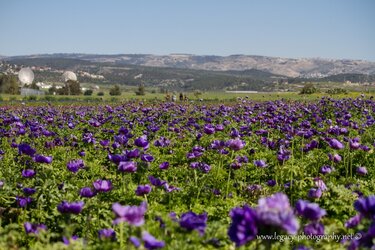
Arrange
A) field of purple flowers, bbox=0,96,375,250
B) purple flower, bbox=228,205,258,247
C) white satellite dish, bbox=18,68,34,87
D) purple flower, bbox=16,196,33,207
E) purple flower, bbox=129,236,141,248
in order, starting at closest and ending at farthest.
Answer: purple flower, bbox=228,205,258,247, purple flower, bbox=129,236,141,248, field of purple flowers, bbox=0,96,375,250, purple flower, bbox=16,196,33,207, white satellite dish, bbox=18,68,34,87

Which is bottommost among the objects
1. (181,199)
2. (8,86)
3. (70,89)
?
(70,89)

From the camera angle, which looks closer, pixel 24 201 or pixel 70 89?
pixel 24 201

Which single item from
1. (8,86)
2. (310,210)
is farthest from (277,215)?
(8,86)

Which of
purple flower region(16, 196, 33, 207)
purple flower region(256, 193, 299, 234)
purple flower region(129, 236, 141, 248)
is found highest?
Answer: purple flower region(256, 193, 299, 234)

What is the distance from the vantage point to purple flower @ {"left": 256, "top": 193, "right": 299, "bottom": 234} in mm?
2826

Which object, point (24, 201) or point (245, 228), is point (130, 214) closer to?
point (245, 228)

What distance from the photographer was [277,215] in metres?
2.87

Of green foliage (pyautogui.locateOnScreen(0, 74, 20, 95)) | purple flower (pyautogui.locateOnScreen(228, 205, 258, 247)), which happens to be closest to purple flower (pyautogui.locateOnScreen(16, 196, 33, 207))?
purple flower (pyautogui.locateOnScreen(228, 205, 258, 247))

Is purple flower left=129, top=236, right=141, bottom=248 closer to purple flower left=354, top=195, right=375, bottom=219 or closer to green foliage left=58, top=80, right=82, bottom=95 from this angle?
purple flower left=354, top=195, right=375, bottom=219

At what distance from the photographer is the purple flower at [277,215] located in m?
2.83

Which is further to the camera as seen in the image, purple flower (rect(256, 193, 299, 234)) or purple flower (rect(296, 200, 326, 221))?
purple flower (rect(296, 200, 326, 221))

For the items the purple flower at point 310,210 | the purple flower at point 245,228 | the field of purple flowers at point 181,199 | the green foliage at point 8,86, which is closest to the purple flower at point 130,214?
the field of purple flowers at point 181,199

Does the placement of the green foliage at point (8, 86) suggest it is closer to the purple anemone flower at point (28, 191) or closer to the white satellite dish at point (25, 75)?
the white satellite dish at point (25, 75)

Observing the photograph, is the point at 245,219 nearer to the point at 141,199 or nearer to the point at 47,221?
the point at 141,199
